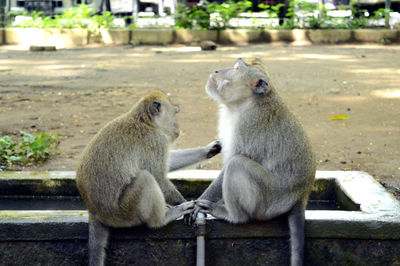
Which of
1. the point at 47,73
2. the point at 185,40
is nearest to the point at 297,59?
the point at 185,40

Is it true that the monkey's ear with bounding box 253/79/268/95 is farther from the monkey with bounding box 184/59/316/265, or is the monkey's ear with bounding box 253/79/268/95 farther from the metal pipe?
the metal pipe

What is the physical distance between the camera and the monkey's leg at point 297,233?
331 centimetres

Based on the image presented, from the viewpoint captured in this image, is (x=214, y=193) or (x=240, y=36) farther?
(x=240, y=36)

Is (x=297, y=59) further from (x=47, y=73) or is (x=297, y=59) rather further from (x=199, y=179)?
(x=199, y=179)

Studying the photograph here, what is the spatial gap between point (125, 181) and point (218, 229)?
0.63m

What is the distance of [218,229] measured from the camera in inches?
137

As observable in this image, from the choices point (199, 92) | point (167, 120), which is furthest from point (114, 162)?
point (199, 92)

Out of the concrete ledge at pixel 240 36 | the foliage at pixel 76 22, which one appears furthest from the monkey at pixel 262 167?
the foliage at pixel 76 22

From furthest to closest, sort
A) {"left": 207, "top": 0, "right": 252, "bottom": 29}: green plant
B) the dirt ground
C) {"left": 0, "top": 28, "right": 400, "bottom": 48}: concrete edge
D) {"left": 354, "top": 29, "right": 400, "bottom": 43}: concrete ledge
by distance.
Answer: {"left": 207, "top": 0, "right": 252, "bottom": 29}: green plant
{"left": 0, "top": 28, "right": 400, "bottom": 48}: concrete edge
{"left": 354, "top": 29, "right": 400, "bottom": 43}: concrete ledge
the dirt ground

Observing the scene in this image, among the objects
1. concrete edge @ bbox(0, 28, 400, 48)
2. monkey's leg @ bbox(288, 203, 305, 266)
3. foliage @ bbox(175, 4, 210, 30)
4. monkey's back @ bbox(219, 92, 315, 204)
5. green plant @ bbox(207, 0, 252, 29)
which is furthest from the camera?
foliage @ bbox(175, 4, 210, 30)

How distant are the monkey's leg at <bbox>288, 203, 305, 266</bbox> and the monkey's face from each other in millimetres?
926

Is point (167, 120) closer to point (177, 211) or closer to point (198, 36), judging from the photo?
point (177, 211)

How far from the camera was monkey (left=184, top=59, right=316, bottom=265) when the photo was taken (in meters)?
3.38

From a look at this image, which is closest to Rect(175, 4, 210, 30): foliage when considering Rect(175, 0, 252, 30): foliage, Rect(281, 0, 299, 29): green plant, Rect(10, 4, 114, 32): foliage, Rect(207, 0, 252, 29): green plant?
Rect(175, 0, 252, 30): foliage
